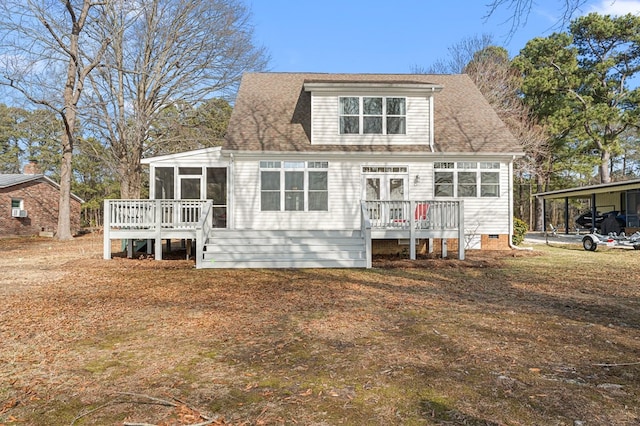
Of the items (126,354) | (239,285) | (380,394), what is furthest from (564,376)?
(239,285)

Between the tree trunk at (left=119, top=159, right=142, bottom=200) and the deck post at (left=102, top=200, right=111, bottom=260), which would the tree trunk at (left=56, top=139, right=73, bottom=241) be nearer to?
the tree trunk at (left=119, top=159, right=142, bottom=200)

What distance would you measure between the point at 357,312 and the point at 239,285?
2.89 m

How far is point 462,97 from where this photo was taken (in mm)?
16344

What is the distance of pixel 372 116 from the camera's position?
13523 mm

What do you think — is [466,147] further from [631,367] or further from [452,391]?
[452,391]

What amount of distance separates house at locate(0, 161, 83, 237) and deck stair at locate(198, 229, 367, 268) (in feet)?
64.0

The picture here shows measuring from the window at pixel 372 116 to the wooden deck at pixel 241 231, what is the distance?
3278 mm

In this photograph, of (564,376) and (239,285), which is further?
(239,285)

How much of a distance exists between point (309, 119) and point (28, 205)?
2043 centimetres

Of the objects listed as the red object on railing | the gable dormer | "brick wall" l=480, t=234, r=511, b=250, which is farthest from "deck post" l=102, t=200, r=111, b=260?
"brick wall" l=480, t=234, r=511, b=250

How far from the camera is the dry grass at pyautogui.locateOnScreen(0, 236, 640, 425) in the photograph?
2.67 metres

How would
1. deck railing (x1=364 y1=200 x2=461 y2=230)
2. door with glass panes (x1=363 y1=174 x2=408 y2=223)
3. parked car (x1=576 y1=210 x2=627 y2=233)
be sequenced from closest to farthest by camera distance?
deck railing (x1=364 y1=200 x2=461 y2=230), door with glass panes (x1=363 y1=174 x2=408 y2=223), parked car (x1=576 y1=210 x2=627 y2=233)

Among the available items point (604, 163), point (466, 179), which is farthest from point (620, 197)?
point (466, 179)

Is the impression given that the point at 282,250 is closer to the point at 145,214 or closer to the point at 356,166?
Result: the point at 145,214
